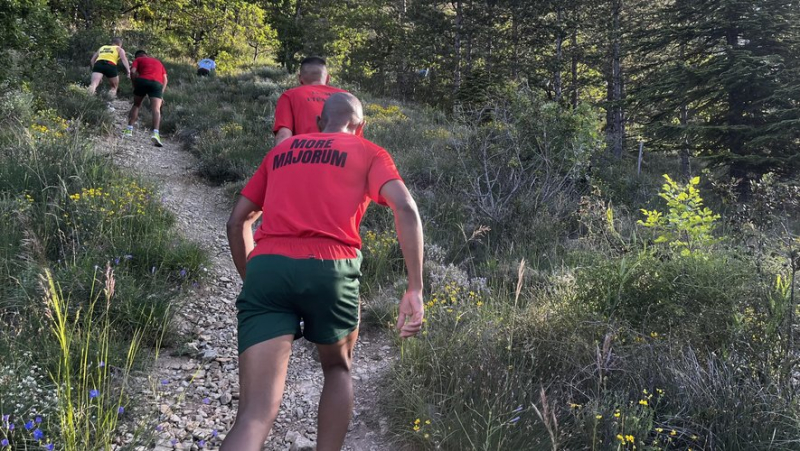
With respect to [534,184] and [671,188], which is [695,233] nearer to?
[671,188]

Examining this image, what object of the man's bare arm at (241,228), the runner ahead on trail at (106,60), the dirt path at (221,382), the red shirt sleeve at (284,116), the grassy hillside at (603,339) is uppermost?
the runner ahead on trail at (106,60)

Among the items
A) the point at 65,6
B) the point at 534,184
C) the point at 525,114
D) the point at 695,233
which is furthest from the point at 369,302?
the point at 65,6

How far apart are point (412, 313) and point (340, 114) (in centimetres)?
110

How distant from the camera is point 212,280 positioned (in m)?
4.73

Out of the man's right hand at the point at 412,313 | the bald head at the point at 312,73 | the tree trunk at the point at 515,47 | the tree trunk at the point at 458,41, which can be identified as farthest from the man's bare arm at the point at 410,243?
the tree trunk at the point at 515,47

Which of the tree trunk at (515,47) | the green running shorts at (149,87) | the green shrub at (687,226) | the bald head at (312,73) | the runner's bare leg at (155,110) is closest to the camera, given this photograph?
the green shrub at (687,226)

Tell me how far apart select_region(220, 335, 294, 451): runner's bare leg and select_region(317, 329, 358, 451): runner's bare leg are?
31 centimetres

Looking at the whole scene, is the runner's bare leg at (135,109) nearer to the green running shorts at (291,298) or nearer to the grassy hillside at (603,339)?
the grassy hillside at (603,339)

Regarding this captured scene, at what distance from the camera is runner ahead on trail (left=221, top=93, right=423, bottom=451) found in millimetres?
2043

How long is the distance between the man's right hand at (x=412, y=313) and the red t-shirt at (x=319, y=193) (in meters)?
0.33

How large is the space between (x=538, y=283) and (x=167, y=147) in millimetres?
7908

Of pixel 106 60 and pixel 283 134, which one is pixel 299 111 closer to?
pixel 283 134

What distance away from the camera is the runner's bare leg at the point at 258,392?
1.88 m

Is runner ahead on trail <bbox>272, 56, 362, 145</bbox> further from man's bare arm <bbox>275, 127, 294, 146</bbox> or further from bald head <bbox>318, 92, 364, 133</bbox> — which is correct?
bald head <bbox>318, 92, 364, 133</bbox>
